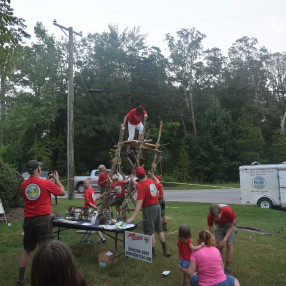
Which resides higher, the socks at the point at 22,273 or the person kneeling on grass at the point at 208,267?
the person kneeling on grass at the point at 208,267

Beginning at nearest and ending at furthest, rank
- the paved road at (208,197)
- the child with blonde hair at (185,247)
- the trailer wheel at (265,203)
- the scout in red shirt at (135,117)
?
the child with blonde hair at (185,247)
the scout in red shirt at (135,117)
the trailer wheel at (265,203)
the paved road at (208,197)

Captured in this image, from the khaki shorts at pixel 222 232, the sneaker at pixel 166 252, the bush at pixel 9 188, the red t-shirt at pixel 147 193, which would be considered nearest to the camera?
the khaki shorts at pixel 222 232

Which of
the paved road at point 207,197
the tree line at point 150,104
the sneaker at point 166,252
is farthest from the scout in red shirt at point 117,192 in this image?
the tree line at point 150,104

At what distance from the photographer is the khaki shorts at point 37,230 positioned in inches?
183

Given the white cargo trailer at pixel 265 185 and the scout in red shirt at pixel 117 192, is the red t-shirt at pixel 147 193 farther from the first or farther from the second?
the white cargo trailer at pixel 265 185

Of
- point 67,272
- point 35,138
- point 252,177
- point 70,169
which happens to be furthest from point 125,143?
point 35,138

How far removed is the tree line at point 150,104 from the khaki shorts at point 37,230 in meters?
23.1

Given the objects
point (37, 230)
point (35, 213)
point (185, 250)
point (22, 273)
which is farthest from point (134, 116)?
point (22, 273)

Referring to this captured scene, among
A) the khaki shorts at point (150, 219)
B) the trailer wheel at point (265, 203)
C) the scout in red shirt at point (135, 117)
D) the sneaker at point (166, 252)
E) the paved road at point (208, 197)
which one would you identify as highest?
the scout in red shirt at point (135, 117)

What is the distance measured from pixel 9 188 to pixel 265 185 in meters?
11.5

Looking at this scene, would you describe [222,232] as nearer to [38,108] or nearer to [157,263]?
[157,263]

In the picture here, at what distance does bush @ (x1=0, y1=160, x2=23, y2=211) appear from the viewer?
10.9m

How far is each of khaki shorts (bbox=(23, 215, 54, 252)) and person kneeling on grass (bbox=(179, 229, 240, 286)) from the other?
→ 7.36 feet

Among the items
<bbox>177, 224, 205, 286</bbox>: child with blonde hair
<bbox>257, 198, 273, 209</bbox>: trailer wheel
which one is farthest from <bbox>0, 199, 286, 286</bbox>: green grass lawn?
<bbox>257, 198, 273, 209</bbox>: trailer wheel
